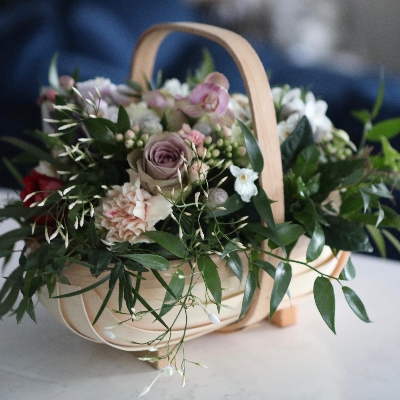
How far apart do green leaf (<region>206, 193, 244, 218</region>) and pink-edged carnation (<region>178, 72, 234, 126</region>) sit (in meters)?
0.14

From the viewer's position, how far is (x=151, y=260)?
57cm

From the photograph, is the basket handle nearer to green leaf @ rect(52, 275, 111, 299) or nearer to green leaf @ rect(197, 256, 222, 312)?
green leaf @ rect(197, 256, 222, 312)

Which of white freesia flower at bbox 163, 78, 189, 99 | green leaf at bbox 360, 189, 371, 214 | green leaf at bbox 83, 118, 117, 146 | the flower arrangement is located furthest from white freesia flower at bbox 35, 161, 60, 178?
green leaf at bbox 360, 189, 371, 214

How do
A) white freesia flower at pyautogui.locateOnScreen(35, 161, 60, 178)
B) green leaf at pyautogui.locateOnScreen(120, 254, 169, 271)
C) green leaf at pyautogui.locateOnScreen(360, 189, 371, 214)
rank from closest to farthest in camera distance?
1. green leaf at pyautogui.locateOnScreen(120, 254, 169, 271)
2. green leaf at pyautogui.locateOnScreen(360, 189, 371, 214)
3. white freesia flower at pyautogui.locateOnScreen(35, 161, 60, 178)

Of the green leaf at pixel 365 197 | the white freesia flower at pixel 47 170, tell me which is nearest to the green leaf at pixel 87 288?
the white freesia flower at pixel 47 170

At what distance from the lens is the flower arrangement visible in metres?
0.60

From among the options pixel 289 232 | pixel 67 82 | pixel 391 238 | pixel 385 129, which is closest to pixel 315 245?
pixel 289 232

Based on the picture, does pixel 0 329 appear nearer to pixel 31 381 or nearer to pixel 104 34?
pixel 31 381

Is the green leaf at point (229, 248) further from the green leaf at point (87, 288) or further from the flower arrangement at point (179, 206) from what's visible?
the green leaf at point (87, 288)

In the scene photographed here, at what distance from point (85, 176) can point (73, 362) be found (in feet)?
0.88

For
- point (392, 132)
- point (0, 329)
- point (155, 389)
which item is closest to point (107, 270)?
Result: point (155, 389)

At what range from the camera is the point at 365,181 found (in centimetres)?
74

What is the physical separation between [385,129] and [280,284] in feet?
1.31

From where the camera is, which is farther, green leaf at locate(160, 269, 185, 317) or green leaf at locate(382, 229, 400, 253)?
green leaf at locate(382, 229, 400, 253)
